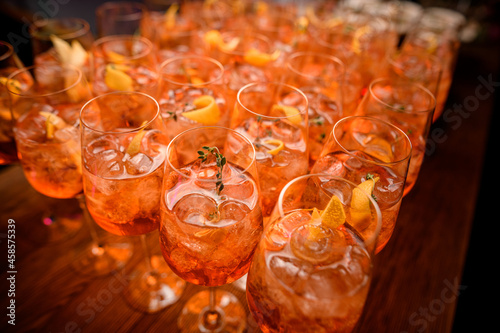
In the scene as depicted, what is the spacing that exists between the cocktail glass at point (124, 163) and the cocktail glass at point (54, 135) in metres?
0.14

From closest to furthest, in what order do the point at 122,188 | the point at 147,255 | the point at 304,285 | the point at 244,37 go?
the point at 304,285 → the point at 122,188 → the point at 147,255 → the point at 244,37

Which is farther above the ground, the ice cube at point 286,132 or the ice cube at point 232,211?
the ice cube at point 286,132

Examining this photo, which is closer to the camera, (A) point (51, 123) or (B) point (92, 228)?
(A) point (51, 123)

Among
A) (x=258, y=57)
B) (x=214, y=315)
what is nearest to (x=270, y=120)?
(x=258, y=57)

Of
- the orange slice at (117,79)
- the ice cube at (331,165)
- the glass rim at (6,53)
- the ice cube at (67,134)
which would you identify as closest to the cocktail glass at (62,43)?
the glass rim at (6,53)

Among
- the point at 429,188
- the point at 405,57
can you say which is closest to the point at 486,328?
the point at 429,188

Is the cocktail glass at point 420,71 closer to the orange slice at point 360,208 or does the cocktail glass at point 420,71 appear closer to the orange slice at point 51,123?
the orange slice at point 360,208

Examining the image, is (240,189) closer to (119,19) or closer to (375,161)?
(375,161)

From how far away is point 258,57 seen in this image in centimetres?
140

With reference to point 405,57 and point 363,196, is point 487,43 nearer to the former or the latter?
point 405,57

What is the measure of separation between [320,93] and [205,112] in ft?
1.39

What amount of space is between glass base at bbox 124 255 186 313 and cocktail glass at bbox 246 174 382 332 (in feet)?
1.54

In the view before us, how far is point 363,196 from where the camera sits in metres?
0.73

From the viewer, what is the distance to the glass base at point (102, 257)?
1.22m
